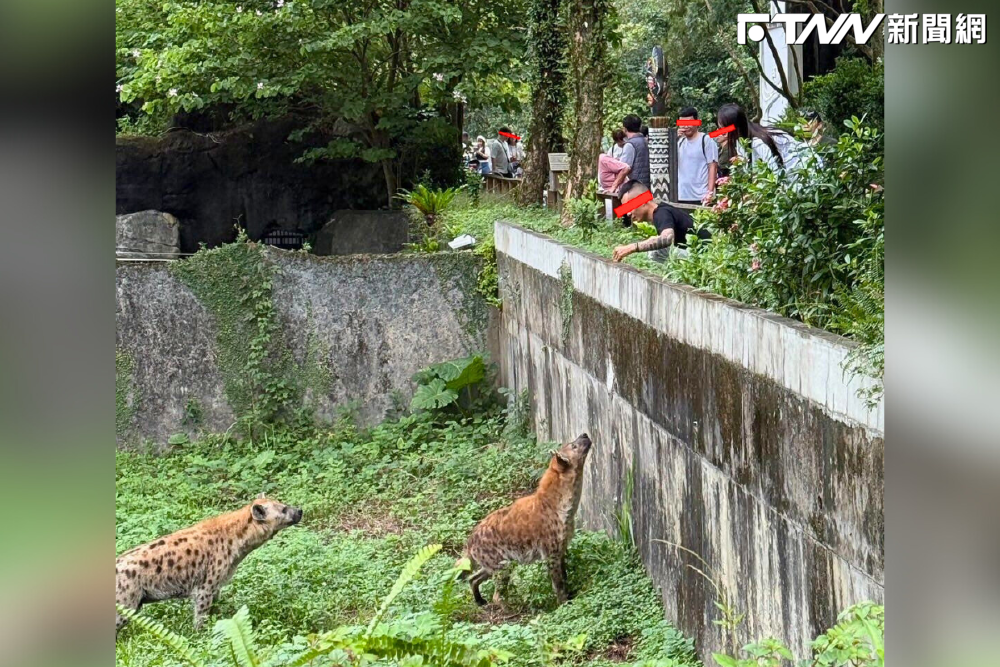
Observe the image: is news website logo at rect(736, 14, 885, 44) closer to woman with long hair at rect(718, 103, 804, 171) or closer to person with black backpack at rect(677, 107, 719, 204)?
woman with long hair at rect(718, 103, 804, 171)

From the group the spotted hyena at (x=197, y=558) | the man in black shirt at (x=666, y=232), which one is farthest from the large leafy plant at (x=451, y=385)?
the spotted hyena at (x=197, y=558)

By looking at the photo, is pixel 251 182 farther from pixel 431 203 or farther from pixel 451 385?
pixel 451 385

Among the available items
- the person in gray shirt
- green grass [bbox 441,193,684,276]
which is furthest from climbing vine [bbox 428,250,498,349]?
the person in gray shirt

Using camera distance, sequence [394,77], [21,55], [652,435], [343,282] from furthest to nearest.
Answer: [394,77] → [343,282] → [652,435] → [21,55]

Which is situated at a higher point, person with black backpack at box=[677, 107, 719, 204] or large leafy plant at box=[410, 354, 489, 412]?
person with black backpack at box=[677, 107, 719, 204]

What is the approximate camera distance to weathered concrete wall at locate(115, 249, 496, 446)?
528 inches

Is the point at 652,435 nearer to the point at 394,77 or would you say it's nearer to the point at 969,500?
the point at 969,500

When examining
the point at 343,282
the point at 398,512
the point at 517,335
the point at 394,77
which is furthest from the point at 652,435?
the point at 394,77

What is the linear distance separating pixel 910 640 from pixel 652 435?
18.2 feet

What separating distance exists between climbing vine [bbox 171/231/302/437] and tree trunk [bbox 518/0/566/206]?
443 centimetres

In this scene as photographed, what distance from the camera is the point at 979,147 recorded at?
1.46 meters

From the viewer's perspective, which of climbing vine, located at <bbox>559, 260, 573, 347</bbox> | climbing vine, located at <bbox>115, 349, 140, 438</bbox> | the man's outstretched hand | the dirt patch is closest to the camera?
the man's outstretched hand

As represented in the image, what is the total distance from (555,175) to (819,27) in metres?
12.7

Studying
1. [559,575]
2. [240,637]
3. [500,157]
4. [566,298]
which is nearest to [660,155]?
[566,298]
